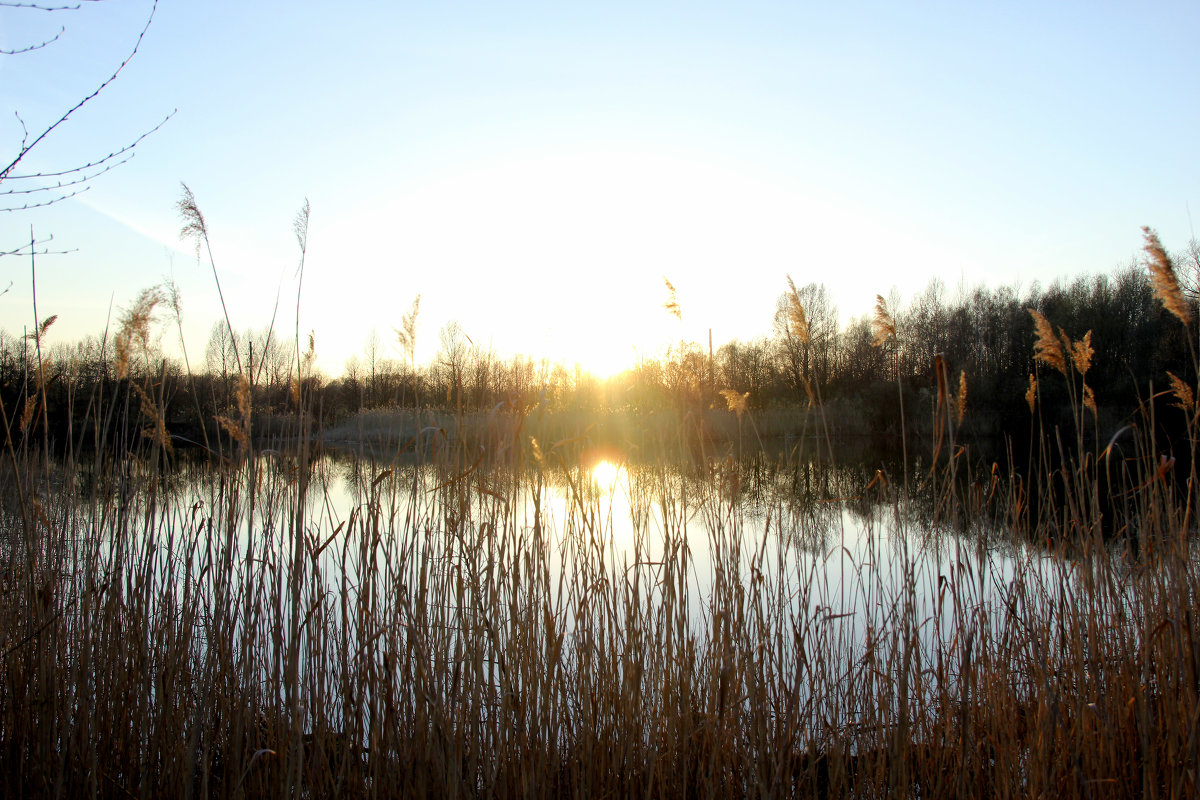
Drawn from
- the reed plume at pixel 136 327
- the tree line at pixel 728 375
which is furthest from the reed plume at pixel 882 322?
the reed plume at pixel 136 327

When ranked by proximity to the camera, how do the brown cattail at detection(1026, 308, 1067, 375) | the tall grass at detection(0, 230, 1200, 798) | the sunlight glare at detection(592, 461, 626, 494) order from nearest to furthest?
1. the tall grass at detection(0, 230, 1200, 798)
2. the brown cattail at detection(1026, 308, 1067, 375)
3. the sunlight glare at detection(592, 461, 626, 494)

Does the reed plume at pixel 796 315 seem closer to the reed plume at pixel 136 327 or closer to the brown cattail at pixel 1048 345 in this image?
the brown cattail at pixel 1048 345

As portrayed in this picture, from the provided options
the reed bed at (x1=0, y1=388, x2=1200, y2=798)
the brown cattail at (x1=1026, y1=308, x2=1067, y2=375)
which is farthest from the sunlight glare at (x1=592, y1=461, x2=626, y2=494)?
the brown cattail at (x1=1026, y1=308, x2=1067, y2=375)

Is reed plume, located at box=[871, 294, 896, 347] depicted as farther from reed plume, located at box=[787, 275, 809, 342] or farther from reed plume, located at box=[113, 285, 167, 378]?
reed plume, located at box=[113, 285, 167, 378]

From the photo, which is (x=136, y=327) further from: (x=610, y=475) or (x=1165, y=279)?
(x=610, y=475)

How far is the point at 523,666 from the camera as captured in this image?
1.72m

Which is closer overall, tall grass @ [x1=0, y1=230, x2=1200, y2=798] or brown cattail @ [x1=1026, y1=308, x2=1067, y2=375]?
tall grass @ [x1=0, y1=230, x2=1200, y2=798]

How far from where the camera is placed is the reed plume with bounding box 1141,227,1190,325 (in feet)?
5.90

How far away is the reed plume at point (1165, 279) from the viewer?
5.90ft

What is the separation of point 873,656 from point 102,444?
232 centimetres

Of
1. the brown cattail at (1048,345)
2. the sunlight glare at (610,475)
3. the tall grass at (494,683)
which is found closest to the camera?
the tall grass at (494,683)

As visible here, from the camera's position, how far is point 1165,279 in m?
1.83

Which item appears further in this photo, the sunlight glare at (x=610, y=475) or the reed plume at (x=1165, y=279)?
the sunlight glare at (x=610, y=475)

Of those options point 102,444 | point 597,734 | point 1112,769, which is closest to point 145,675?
point 102,444
